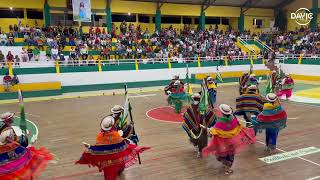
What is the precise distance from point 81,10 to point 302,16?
92.0 feet

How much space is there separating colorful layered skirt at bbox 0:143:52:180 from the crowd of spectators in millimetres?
17079

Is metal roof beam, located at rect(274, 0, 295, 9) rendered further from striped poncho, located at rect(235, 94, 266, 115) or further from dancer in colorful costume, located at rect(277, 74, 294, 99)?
striped poncho, located at rect(235, 94, 266, 115)

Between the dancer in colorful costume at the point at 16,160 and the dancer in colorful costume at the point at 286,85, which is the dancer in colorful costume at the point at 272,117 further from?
the dancer in colorful costume at the point at 286,85

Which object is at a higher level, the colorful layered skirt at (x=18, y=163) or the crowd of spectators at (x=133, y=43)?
the crowd of spectators at (x=133, y=43)

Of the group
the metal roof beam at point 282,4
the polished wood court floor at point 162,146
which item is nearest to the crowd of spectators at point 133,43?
the metal roof beam at point 282,4

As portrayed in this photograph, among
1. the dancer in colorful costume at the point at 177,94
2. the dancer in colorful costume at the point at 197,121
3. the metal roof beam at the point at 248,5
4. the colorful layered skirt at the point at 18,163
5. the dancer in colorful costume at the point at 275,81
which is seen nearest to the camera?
the colorful layered skirt at the point at 18,163

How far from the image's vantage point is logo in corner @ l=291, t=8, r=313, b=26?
4003 cm

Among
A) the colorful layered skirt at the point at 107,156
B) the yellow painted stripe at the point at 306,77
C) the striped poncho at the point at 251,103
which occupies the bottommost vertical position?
the colorful layered skirt at the point at 107,156

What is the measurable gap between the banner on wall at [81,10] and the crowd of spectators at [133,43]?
172cm

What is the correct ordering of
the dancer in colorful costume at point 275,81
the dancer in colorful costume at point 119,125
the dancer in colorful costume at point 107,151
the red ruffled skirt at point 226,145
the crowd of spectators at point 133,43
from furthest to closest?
the crowd of spectators at point 133,43 → the dancer in colorful costume at point 275,81 → the dancer in colorful costume at point 119,125 → the red ruffled skirt at point 226,145 → the dancer in colorful costume at point 107,151

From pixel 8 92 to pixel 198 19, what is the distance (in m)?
26.7

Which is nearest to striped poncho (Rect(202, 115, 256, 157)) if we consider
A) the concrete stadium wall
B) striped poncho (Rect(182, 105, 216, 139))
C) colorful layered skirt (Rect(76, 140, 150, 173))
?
striped poncho (Rect(182, 105, 216, 139))

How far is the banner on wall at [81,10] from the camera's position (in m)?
27.1

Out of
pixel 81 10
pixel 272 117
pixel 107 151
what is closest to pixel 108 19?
pixel 81 10
